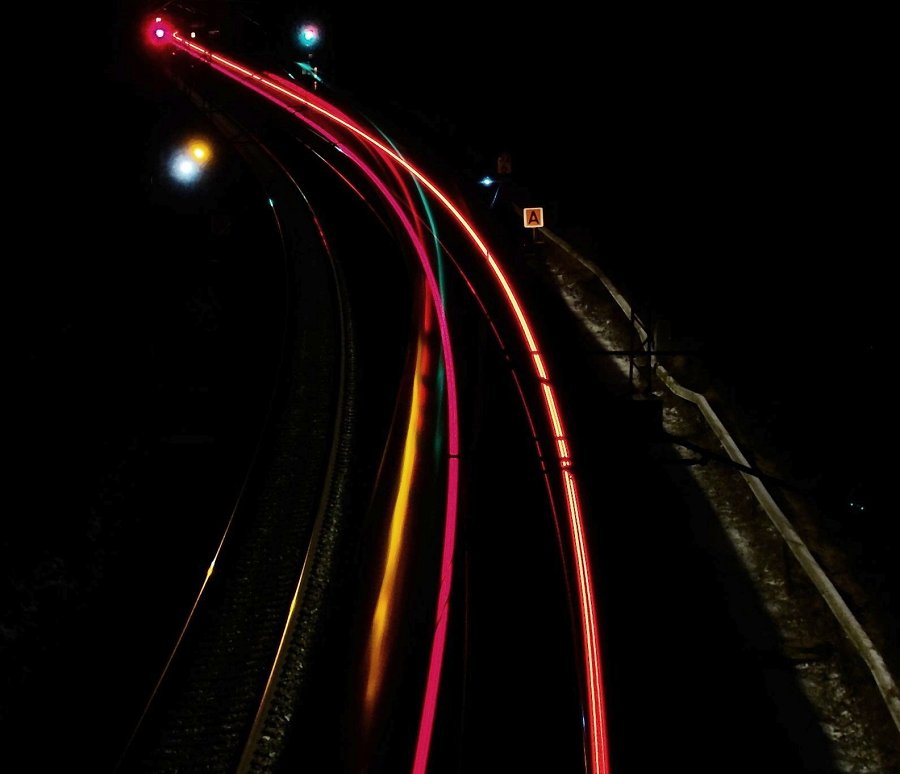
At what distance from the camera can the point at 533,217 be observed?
48.4ft

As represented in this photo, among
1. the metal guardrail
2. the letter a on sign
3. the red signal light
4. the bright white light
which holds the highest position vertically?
the red signal light

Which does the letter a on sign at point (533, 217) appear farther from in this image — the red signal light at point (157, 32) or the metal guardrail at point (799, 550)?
the red signal light at point (157, 32)

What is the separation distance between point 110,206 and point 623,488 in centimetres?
1181

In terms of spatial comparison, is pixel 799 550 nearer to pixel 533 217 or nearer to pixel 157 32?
pixel 533 217

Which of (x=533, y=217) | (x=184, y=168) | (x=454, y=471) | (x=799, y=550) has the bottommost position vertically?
(x=799, y=550)

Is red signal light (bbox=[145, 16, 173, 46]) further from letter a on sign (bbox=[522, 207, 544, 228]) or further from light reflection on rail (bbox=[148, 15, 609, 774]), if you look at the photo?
letter a on sign (bbox=[522, 207, 544, 228])

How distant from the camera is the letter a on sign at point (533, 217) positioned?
14.7 meters

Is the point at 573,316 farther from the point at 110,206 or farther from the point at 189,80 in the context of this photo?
the point at 189,80

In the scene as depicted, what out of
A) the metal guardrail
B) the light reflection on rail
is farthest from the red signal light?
the metal guardrail

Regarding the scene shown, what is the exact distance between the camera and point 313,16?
35250 mm

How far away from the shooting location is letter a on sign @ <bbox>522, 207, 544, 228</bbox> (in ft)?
48.1

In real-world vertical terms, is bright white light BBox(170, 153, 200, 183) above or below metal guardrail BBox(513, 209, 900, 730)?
above

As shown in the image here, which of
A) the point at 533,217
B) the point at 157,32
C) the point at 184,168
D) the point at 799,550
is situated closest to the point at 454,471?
the point at 799,550

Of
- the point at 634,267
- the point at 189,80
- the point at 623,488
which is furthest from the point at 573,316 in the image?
the point at 189,80
